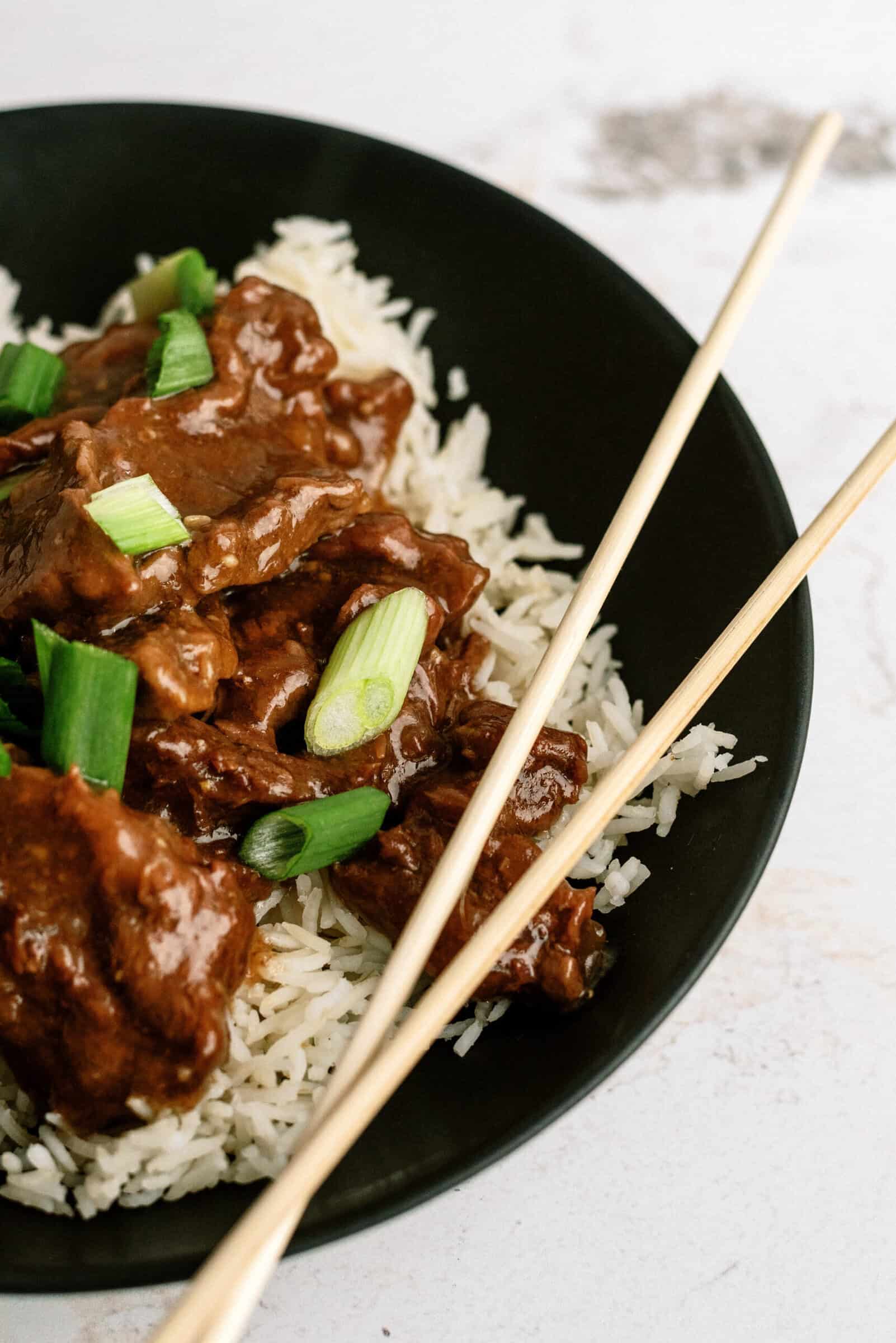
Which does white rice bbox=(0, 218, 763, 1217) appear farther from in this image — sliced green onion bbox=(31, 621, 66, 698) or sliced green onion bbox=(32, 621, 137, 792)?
sliced green onion bbox=(31, 621, 66, 698)

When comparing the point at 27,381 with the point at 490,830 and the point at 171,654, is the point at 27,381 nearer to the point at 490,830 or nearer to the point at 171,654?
the point at 171,654

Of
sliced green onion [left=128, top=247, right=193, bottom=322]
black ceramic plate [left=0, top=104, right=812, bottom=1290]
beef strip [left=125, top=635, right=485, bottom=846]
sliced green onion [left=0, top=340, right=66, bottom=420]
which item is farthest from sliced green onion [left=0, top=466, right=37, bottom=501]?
black ceramic plate [left=0, top=104, right=812, bottom=1290]

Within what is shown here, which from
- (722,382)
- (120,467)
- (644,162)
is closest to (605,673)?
(722,382)

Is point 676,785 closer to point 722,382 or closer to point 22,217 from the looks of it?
point 722,382

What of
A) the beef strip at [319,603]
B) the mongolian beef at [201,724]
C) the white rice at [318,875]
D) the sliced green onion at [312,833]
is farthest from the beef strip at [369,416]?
the sliced green onion at [312,833]

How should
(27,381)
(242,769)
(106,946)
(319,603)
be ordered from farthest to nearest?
1. (27,381)
2. (319,603)
3. (242,769)
4. (106,946)

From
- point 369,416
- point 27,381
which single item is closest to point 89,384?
point 27,381
